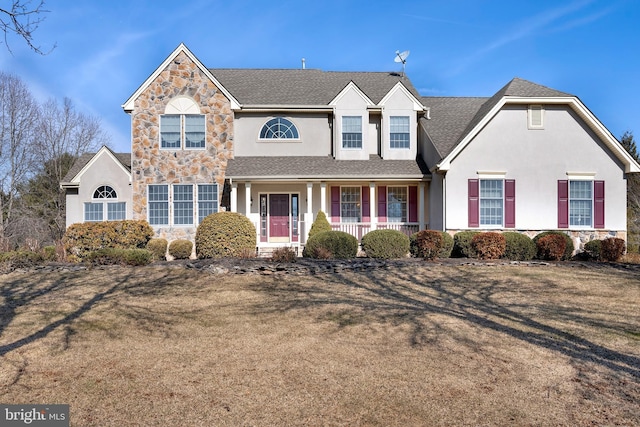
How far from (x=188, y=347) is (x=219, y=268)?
599 centimetres

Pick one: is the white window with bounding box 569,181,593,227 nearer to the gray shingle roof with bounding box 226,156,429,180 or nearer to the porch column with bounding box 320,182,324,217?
the gray shingle roof with bounding box 226,156,429,180

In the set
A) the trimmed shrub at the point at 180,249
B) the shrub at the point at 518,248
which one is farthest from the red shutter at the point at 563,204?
the trimmed shrub at the point at 180,249

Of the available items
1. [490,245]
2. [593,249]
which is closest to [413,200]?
[490,245]

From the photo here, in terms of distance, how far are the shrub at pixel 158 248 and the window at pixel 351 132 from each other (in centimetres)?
828

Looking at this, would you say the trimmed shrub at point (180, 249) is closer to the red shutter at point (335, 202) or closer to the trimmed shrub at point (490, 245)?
the red shutter at point (335, 202)

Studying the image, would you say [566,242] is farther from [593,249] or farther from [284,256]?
[284,256]

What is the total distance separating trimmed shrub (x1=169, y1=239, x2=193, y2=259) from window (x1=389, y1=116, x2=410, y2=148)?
30.9 ft

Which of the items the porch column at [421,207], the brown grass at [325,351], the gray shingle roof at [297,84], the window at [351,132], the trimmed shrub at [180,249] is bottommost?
the brown grass at [325,351]

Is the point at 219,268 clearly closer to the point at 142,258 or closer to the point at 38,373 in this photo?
the point at 142,258

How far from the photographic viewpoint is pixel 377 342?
23.7ft

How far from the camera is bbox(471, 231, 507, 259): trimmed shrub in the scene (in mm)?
14906

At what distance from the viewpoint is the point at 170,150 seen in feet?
60.3

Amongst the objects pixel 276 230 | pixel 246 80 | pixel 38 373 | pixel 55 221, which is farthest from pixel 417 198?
pixel 55 221

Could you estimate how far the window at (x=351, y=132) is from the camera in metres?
19.0
